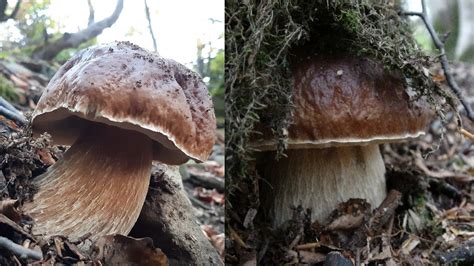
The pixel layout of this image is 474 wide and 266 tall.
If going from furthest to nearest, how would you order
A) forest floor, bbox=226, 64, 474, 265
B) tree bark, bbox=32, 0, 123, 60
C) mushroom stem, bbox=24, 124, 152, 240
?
forest floor, bbox=226, 64, 474, 265, tree bark, bbox=32, 0, 123, 60, mushroom stem, bbox=24, 124, 152, 240

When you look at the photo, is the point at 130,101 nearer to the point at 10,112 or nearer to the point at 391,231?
the point at 10,112

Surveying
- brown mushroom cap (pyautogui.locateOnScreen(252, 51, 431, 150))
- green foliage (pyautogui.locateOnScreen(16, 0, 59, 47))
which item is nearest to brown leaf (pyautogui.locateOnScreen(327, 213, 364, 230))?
brown mushroom cap (pyautogui.locateOnScreen(252, 51, 431, 150))

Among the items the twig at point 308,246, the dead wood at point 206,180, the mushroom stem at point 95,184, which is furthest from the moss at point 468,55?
the mushroom stem at point 95,184

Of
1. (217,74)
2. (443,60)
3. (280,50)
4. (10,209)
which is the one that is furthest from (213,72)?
(443,60)

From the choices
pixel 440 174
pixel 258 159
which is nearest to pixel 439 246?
pixel 440 174

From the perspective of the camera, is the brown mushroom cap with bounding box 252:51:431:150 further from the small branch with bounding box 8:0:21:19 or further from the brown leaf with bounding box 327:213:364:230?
the small branch with bounding box 8:0:21:19

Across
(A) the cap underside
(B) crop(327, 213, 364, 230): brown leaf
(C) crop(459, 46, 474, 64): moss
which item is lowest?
(B) crop(327, 213, 364, 230): brown leaf
